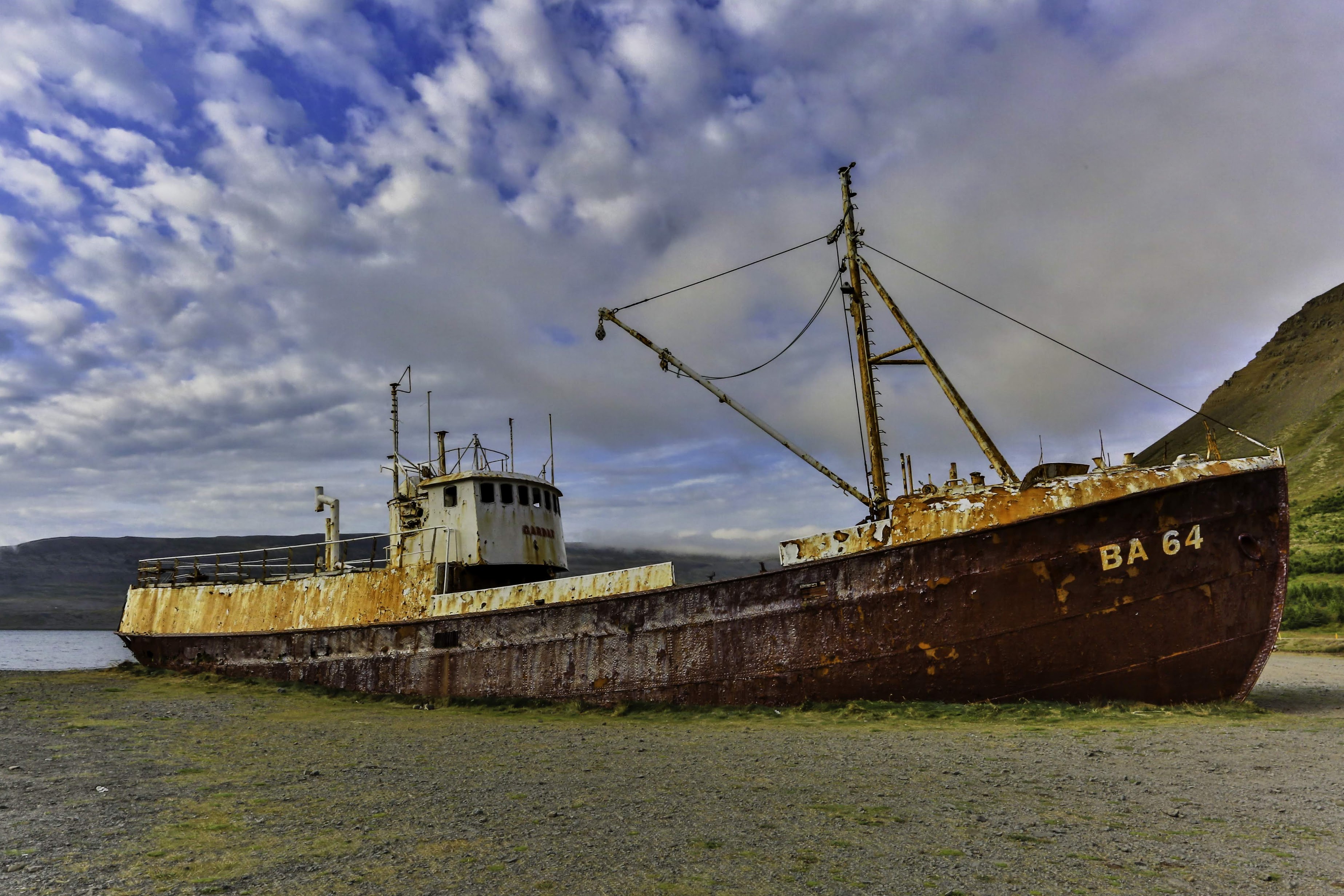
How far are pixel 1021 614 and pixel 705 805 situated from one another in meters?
5.95

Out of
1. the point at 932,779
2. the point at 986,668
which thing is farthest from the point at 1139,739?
the point at 932,779

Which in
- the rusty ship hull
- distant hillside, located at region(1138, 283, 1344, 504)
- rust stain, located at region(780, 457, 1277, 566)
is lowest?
the rusty ship hull

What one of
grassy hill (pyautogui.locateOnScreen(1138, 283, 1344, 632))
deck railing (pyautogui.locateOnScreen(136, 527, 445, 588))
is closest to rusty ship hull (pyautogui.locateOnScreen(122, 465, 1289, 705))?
grassy hill (pyautogui.locateOnScreen(1138, 283, 1344, 632))

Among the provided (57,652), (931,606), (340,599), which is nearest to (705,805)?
(931,606)

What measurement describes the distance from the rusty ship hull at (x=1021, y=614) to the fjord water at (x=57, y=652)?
2548 cm

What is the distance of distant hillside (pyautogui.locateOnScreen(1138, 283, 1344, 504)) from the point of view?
67.4 meters

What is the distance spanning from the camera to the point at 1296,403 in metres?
102

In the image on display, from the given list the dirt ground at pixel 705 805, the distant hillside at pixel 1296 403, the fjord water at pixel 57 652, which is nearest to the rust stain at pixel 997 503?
the dirt ground at pixel 705 805

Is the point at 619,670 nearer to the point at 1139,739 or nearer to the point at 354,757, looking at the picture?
the point at 354,757

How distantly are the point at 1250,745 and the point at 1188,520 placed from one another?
2981mm

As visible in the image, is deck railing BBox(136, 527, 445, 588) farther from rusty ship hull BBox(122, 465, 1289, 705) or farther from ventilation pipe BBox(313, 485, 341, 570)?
rusty ship hull BBox(122, 465, 1289, 705)

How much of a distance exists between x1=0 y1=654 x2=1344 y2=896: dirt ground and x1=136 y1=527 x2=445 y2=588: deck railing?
547 centimetres

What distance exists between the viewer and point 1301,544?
125ft

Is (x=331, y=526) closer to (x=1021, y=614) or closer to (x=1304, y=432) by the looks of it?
(x=1021, y=614)
